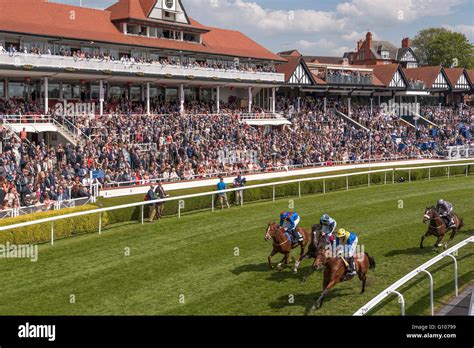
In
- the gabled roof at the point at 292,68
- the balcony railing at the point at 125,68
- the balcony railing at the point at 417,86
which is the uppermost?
the gabled roof at the point at 292,68

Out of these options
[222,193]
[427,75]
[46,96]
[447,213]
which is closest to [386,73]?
[427,75]

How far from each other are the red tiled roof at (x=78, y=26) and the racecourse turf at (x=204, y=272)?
1620cm

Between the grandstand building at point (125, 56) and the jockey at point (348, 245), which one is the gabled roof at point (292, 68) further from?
the jockey at point (348, 245)

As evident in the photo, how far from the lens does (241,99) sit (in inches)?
1572

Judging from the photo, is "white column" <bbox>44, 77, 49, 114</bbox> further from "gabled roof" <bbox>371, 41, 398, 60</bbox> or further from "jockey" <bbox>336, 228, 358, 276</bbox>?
"gabled roof" <bbox>371, 41, 398, 60</bbox>

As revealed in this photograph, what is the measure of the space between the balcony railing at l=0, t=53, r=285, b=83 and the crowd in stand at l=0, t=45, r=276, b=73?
0.19 m

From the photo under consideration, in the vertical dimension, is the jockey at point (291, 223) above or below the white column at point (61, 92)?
below

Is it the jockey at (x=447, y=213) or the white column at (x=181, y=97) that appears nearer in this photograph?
the jockey at (x=447, y=213)

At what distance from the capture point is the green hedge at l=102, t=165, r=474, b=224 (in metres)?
17.2

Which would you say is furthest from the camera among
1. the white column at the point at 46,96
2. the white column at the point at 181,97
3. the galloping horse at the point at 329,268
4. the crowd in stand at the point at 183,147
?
the white column at the point at 181,97

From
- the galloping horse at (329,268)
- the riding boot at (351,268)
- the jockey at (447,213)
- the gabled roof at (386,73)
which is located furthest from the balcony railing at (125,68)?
the riding boot at (351,268)

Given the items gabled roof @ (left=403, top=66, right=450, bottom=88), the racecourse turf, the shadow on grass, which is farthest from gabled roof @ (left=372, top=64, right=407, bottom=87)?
the shadow on grass

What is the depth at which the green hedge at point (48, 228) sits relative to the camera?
44.6ft

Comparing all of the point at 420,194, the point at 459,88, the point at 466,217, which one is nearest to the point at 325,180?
the point at 420,194
